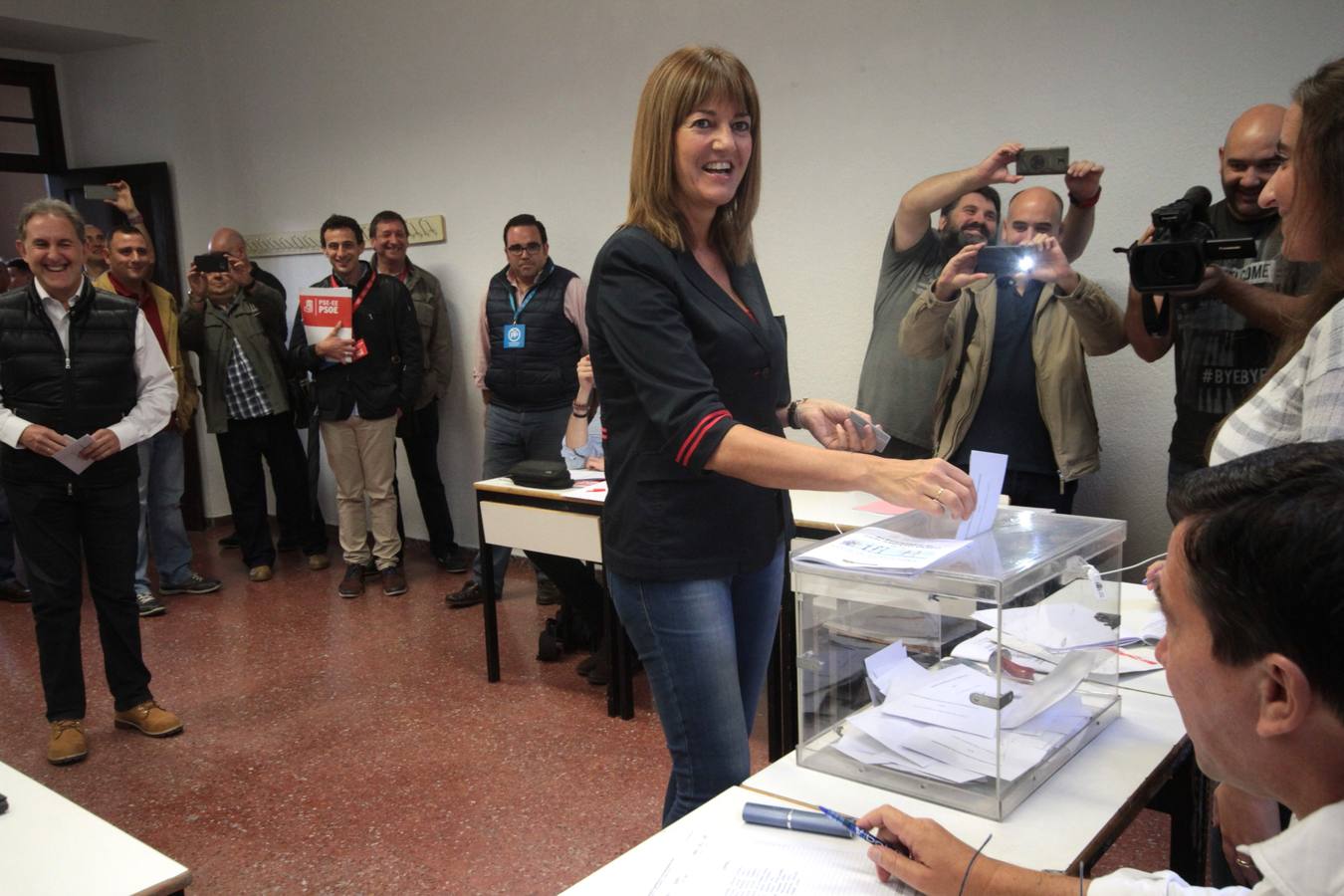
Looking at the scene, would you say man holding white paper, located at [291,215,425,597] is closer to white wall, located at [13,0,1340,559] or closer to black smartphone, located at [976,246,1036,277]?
white wall, located at [13,0,1340,559]

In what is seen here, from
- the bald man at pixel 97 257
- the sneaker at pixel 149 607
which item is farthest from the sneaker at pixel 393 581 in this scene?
the bald man at pixel 97 257

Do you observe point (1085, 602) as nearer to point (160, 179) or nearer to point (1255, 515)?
point (1255, 515)

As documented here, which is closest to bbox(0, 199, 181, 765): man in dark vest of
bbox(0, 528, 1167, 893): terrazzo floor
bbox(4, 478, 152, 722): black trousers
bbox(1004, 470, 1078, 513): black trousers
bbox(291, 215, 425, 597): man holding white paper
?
bbox(4, 478, 152, 722): black trousers

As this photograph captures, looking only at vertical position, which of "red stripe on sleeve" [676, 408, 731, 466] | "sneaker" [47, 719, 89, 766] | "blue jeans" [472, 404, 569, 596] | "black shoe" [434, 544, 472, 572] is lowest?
"black shoe" [434, 544, 472, 572]

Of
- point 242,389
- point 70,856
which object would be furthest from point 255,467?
point 70,856

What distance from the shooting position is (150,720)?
3.31m

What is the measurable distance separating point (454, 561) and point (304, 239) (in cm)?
224

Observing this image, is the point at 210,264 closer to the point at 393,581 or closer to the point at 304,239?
the point at 304,239

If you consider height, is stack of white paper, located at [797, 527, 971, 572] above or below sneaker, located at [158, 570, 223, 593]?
above

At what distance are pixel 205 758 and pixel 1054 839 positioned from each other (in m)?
2.82

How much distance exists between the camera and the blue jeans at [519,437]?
14.9 ft

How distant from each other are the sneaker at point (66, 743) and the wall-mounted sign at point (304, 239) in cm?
306

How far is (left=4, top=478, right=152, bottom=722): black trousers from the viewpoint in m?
3.02

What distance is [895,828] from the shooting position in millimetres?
1033
